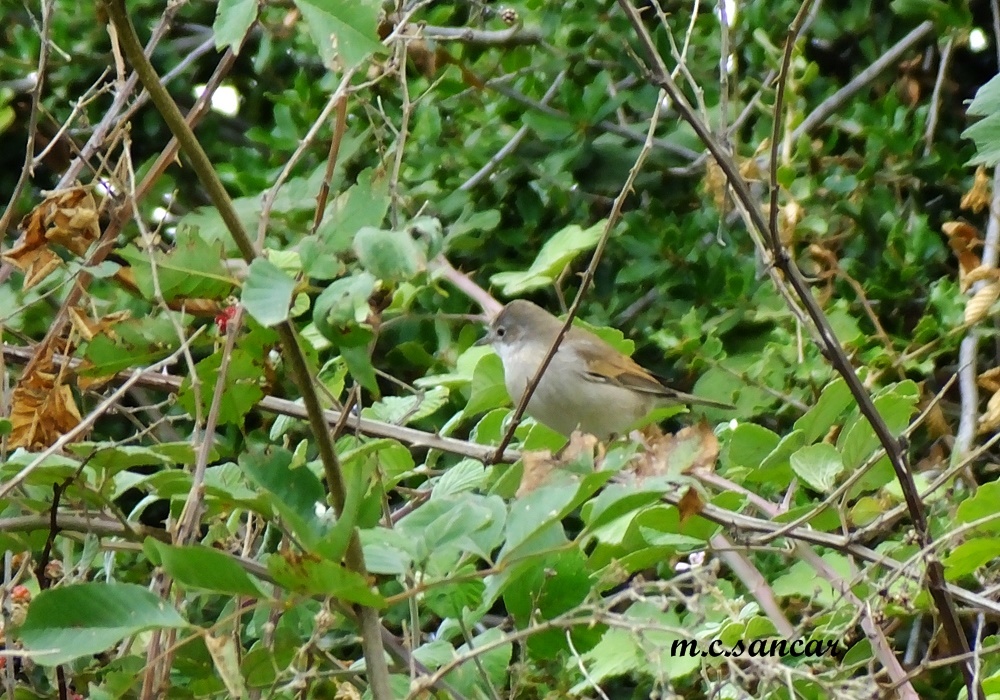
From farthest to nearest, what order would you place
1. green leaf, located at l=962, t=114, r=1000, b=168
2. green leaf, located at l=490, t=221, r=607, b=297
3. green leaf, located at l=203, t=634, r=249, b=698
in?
green leaf, located at l=490, t=221, r=607, b=297
green leaf, located at l=962, t=114, r=1000, b=168
green leaf, located at l=203, t=634, r=249, b=698

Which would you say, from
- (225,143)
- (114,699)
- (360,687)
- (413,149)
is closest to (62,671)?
(114,699)

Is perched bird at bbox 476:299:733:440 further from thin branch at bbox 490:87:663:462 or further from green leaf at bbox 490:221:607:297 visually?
thin branch at bbox 490:87:663:462

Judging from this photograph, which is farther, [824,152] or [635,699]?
[824,152]

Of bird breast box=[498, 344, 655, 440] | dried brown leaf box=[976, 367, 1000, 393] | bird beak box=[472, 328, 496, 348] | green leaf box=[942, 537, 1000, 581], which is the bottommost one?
bird breast box=[498, 344, 655, 440]

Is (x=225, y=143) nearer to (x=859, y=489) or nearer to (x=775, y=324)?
(x=775, y=324)

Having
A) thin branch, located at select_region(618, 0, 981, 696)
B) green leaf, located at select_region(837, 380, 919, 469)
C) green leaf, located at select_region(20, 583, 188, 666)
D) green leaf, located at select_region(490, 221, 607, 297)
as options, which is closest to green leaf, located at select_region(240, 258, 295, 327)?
green leaf, located at select_region(20, 583, 188, 666)

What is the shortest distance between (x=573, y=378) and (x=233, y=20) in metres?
2.76

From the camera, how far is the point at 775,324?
9.69 feet

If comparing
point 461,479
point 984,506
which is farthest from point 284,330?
point 984,506

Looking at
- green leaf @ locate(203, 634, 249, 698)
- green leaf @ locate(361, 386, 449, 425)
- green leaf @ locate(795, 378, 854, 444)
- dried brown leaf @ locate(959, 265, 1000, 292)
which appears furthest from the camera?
dried brown leaf @ locate(959, 265, 1000, 292)

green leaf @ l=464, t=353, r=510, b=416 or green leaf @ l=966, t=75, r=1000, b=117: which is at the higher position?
green leaf @ l=966, t=75, r=1000, b=117

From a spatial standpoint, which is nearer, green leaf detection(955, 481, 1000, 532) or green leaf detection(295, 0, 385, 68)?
green leaf detection(295, 0, 385, 68)

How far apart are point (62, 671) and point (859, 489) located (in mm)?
1166

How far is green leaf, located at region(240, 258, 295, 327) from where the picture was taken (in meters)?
0.97
